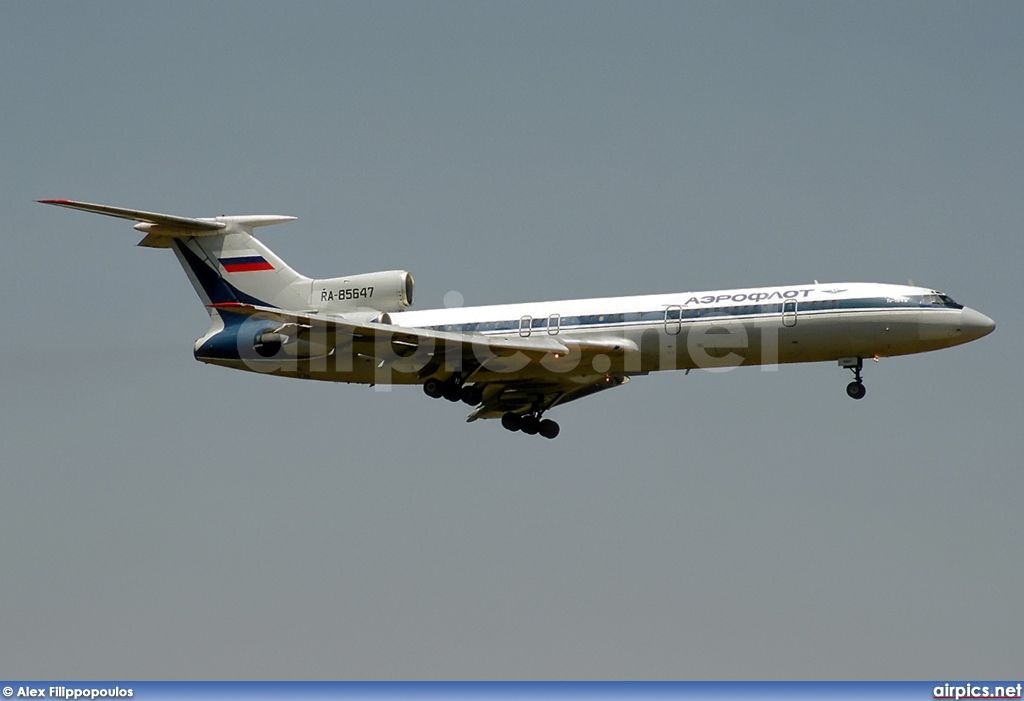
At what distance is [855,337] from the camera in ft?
117

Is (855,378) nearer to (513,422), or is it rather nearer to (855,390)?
(855,390)

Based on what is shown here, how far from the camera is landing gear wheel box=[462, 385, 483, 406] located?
128ft

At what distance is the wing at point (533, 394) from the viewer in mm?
39219

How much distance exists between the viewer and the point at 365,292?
3959 cm

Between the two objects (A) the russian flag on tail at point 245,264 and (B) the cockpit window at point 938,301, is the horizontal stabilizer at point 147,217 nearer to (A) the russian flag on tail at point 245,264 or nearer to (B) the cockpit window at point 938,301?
(A) the russian flag on tail at point 245,264

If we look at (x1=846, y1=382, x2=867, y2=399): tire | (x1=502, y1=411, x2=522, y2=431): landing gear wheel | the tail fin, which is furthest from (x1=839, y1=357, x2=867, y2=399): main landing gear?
the tail fin

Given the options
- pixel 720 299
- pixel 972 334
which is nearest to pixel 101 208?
pixel 720 299

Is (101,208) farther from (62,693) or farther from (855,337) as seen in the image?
(855,337)

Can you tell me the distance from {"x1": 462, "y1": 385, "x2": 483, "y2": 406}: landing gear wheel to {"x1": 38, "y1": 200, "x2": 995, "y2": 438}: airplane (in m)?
0.05

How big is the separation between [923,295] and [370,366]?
14145 millimetres

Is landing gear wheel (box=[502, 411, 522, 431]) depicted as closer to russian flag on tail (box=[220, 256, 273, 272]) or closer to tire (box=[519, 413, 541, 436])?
tire (box=[519, 413, 541, 436])

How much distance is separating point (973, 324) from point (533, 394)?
11.7 metres

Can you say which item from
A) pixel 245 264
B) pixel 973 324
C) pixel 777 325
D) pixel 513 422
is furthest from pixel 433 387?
pixel 973 324

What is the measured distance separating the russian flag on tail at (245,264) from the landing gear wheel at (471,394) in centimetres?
672
